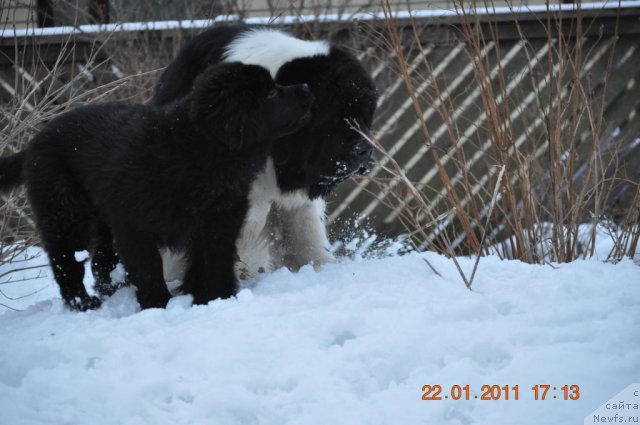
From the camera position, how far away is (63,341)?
223 centimetres

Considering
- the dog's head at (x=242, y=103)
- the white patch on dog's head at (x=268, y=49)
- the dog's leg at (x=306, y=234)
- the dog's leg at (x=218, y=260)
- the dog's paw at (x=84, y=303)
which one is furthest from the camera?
the dog's leg at (x=306, y=234)

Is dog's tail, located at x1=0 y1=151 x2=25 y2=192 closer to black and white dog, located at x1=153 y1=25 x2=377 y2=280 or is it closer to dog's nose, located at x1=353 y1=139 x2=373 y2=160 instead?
black and white dog, located at x1=153 y1=25 x2=377 y2=280

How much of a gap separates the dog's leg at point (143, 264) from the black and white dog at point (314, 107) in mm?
427

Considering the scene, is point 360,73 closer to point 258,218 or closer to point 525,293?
point 258,218

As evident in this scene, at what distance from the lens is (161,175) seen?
2676 mm

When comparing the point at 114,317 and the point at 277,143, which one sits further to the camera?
the point at 277,143

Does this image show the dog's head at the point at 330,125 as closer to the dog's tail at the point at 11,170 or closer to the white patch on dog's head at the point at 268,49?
the white patch on dog's head at the point at 268,49

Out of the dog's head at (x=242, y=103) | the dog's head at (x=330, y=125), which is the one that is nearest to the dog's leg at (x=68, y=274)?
the dog's head at (x=242, y=103)

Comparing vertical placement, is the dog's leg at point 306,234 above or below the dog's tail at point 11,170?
below

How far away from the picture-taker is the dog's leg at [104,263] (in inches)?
124

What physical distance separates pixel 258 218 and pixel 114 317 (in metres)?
0.84

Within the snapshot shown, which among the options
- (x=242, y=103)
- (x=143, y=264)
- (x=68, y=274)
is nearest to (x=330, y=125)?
(x=242, y=103)

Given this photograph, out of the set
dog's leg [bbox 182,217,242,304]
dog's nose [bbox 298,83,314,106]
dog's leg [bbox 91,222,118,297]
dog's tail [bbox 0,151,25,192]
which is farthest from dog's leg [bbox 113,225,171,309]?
dog's nose [bbox 298,83,314,106]

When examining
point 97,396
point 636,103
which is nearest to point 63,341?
point 97,396
